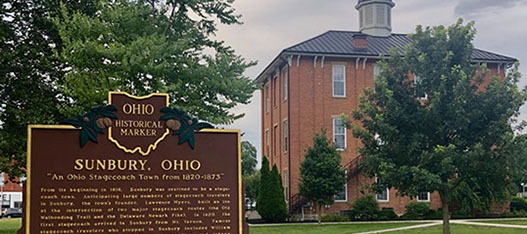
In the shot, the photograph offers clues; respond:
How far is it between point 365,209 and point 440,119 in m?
16.8

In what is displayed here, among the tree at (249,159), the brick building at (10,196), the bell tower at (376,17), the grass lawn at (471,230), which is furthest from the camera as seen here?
the brick building at (10,196)

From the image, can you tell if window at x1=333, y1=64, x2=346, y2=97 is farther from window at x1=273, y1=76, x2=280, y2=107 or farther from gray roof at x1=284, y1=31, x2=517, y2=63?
window at x1=273, y1=76, x2=280, y2=107

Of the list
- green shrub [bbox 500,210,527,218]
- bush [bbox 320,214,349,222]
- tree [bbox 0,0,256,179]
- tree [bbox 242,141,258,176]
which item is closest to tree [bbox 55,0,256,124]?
tree [bbox 0,0,256,179]

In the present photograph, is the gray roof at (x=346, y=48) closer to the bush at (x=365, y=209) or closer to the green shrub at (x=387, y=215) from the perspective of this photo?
the bush at (x=365, y=209)

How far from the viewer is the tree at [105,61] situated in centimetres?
1894

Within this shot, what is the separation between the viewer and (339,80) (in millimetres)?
39094

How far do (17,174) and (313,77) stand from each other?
17928 mm

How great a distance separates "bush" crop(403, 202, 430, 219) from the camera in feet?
119

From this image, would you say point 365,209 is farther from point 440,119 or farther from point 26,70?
point 26,70

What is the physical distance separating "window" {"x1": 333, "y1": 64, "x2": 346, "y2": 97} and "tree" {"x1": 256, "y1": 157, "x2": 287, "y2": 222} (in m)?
6.79

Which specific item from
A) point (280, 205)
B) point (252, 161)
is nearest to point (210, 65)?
point (280, 205)

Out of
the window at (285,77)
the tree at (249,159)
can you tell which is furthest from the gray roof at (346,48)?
the tree at (249,159)

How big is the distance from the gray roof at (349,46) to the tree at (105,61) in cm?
1618

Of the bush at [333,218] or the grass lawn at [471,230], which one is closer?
the grass lawn at [471,230]
